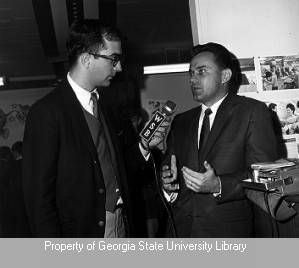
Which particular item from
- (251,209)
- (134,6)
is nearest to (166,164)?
(251,209)

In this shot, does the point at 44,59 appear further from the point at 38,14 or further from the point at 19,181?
the point at 19,181

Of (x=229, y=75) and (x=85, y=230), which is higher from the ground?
(x=229, y=75)

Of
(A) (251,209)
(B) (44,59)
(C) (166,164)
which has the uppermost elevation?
Answer: (B) (44,59)

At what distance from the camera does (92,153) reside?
1.84m

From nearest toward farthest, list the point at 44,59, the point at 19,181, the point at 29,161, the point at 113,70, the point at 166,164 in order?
the point at 29,161
the point at 113,70
the point at 166,164
the point at 19,181
the point at 44,59

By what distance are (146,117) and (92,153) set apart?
4.74 metres

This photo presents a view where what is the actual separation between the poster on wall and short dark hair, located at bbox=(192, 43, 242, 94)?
16.5ft

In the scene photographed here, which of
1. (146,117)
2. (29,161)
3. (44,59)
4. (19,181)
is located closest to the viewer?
(29,161)

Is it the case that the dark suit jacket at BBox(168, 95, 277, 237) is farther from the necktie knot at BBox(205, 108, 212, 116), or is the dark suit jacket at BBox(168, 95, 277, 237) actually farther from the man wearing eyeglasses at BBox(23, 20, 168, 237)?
the man wearing eyeglasses at BBox(23, 20, 168, 237)

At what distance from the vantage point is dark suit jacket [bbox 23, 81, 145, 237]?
1.72m

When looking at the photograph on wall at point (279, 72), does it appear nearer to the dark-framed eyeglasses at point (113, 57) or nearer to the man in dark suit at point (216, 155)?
the man in dark suit at point (216, 155)

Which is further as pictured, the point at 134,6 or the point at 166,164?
the point at 134,6

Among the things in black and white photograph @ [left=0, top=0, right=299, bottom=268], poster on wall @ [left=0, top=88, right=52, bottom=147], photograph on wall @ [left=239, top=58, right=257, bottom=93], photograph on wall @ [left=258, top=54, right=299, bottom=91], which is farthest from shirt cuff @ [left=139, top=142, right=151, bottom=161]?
poster on wall @ [left=0, top=88, right=52, bottom=147]

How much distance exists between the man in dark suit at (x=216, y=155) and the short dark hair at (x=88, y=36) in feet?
1.85
